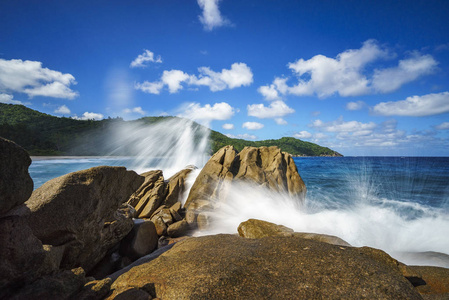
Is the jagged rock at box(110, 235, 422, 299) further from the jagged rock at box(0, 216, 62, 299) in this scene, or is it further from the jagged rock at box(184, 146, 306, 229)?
the jagged rock at box(184, 146, 306, 229)

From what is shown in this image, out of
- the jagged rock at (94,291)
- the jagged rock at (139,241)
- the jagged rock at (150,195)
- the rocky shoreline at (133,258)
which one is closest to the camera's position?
the rocky shoreline at (133,258)

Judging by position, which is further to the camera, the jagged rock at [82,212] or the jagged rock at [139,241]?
the jagged rock at [139,241]

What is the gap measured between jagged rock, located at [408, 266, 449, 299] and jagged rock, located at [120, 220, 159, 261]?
25.5ft

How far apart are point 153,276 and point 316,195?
2426 centimetres

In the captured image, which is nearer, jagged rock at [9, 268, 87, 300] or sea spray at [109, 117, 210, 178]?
jagged rock at [9, 268, 87, 300]

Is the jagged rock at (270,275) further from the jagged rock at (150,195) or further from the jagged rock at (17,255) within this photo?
the jagged rock at (150,195)

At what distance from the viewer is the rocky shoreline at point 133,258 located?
3.12m

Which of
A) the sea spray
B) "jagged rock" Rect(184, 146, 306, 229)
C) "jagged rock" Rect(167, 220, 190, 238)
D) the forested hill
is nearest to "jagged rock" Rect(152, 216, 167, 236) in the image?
"jagged rock" Rect(167, 220, 190, 238)

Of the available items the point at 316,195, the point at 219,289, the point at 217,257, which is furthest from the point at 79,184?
the point at 316,195

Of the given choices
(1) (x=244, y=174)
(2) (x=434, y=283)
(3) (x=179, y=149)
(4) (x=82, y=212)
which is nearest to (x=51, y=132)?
(3) (x=179, y=149)

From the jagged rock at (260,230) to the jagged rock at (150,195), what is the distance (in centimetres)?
664

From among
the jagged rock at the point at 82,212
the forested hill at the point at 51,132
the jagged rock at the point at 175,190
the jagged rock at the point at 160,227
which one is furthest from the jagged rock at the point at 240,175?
the forested hill at the point at 51,132

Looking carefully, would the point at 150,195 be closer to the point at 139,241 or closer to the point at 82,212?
the point at 139,241

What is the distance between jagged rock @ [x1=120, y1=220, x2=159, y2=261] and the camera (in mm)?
7309
